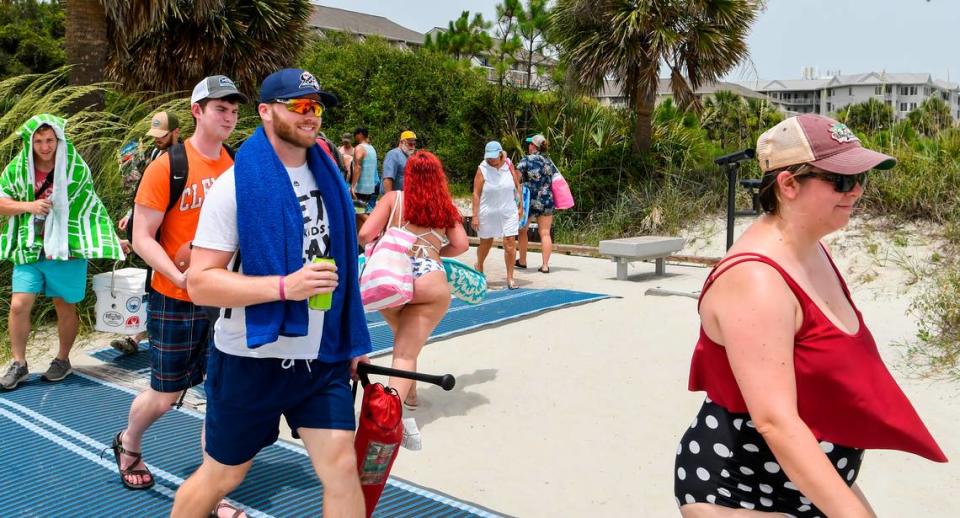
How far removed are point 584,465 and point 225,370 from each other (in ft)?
7.72

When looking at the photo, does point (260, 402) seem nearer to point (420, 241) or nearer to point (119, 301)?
point (420, 241)

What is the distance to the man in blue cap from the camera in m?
2.40

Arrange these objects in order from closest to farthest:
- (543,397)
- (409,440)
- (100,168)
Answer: (409,440), (543,397), (100,168)

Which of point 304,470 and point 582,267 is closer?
point 304,470

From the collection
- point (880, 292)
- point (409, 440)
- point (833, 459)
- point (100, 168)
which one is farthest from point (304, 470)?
point (880, 292)

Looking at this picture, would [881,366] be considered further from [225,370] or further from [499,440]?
[499,440]

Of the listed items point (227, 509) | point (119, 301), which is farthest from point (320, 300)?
point (119, 301)

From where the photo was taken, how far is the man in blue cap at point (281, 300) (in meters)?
2.40

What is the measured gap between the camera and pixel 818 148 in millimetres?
1843

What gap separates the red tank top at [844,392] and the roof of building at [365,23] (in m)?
63.3

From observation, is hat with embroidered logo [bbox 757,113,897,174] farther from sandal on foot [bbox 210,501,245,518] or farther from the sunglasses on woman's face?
sandal on foot [bbox 210,501,245,518]

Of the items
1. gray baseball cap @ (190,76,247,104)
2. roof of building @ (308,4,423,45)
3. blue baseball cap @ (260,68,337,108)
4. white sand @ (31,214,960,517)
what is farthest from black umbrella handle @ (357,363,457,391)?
roof of building @ (308,4,423,45)

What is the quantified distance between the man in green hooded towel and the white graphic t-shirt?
Result: 11.4 ft

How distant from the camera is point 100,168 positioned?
7773 millimetres
